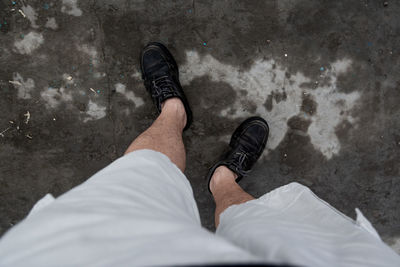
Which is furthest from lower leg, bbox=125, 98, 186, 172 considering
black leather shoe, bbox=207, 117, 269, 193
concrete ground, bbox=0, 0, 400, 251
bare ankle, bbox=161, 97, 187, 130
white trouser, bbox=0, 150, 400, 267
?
black leather shoe, bbox=207, 117, 269, 193

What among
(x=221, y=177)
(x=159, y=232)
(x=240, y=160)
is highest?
(x=159, y=232)

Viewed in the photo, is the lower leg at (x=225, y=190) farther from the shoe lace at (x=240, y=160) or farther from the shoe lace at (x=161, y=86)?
the shoe lace at (x=161, y=86)

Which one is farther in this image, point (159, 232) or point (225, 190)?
point (225, 190)

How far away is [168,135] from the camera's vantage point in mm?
1549

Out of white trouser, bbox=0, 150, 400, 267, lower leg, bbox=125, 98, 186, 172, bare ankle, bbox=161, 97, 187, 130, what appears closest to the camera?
white trouser, bbox=0, 150, 400, 267

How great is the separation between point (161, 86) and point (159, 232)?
4.13 feet

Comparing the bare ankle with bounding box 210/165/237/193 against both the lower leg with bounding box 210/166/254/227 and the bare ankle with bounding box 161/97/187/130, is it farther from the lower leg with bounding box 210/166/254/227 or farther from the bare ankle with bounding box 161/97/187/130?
the bare ankle with bounding box 161/97/187/130

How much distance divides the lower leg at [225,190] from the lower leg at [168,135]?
36 centimetres

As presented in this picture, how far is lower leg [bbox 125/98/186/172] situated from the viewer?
1385mm

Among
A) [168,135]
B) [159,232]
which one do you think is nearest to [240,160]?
[168,135]

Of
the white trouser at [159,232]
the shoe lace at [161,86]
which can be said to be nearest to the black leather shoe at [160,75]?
the shoe lace at [161,86]

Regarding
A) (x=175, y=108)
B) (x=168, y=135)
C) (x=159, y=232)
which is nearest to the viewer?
(x=159, y=232)

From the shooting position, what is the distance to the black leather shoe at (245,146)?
5.83 ft

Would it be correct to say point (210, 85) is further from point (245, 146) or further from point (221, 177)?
point (221, 177)
